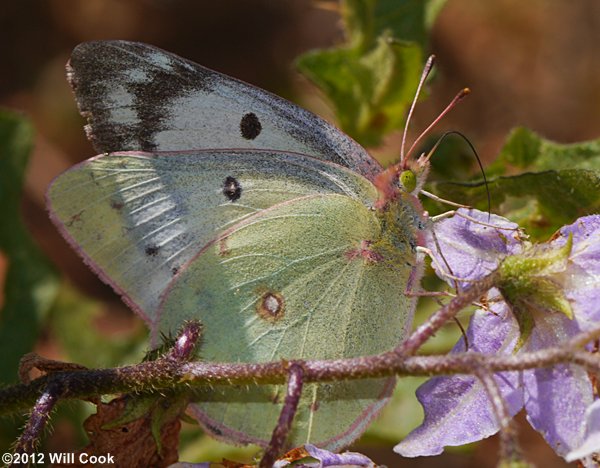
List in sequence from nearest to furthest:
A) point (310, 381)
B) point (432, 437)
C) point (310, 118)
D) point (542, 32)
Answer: point (310, 381) < point (432, 437) < point (310, 118) < point (542, 32)

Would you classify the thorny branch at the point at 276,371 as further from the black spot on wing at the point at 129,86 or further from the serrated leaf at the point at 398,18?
the serrated leaf at the point at 398,18

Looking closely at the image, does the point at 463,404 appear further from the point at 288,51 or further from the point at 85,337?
the point at 288,51

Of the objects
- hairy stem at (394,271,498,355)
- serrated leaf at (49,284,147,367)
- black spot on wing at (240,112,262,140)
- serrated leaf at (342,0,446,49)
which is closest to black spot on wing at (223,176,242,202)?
black spot on wing at (240,112,262,140)

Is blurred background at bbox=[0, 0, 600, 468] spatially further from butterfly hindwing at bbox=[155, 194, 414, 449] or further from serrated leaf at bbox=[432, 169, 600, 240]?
butterfly hindwing at bbox=[155, 194, 414, 449]

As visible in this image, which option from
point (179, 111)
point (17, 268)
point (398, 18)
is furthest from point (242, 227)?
point (17, 268)

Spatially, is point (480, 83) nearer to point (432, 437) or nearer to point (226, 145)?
point (226, 145)

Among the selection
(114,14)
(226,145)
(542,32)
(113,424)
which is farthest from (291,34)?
(113,424)
